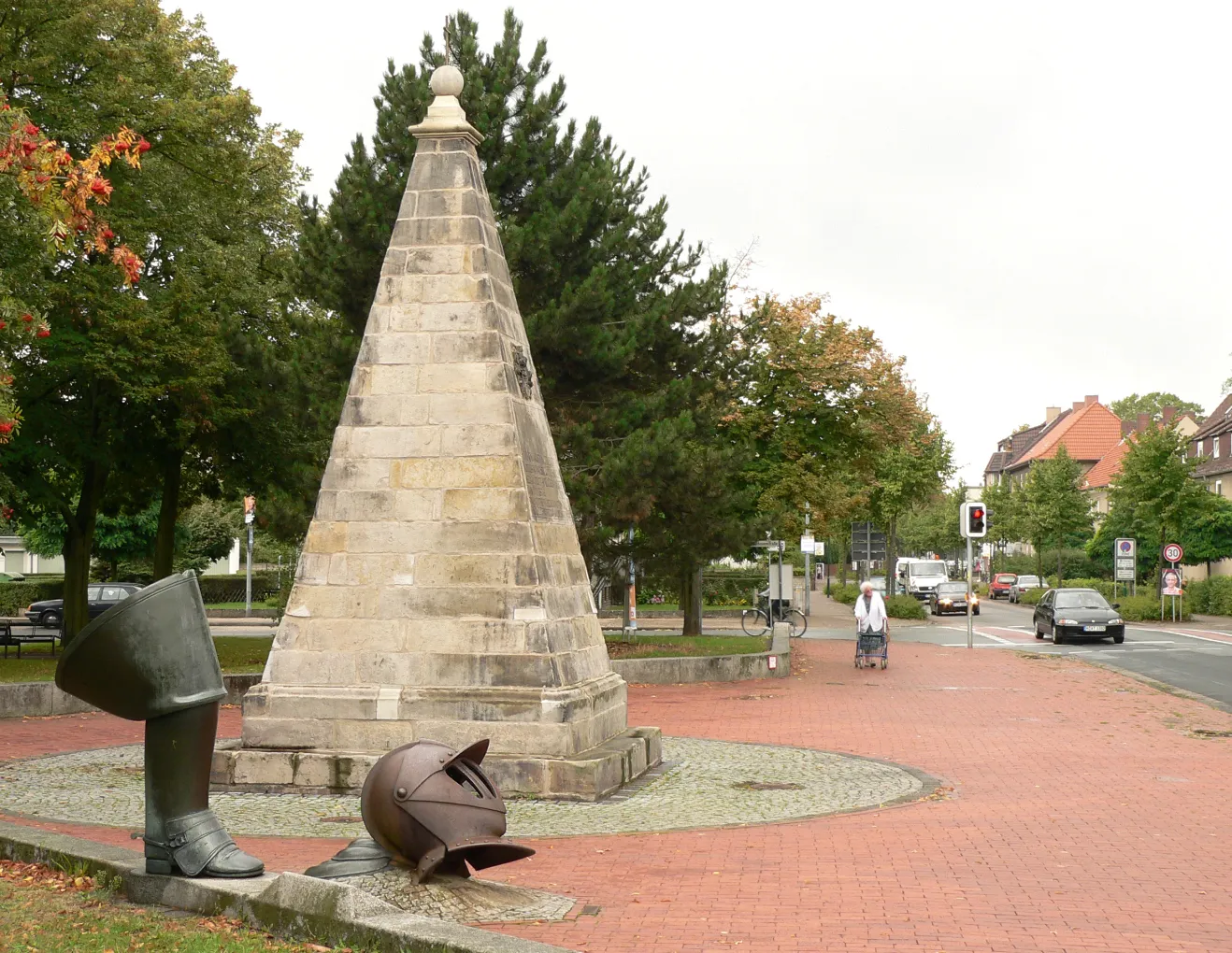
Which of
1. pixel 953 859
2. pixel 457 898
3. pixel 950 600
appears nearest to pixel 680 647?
pixel 953 859

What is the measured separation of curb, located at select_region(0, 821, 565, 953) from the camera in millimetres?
5398

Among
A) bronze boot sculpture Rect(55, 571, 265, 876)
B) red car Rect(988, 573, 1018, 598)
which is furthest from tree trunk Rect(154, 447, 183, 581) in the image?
red car Rect(988, 573, 1018, 598)

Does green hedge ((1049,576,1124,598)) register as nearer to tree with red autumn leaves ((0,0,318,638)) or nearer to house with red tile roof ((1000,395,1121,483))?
tree with red autumn leaves ((0,0,318,638))

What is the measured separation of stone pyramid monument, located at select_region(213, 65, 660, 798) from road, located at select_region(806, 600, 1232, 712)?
1129 cm

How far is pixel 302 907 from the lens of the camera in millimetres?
5891

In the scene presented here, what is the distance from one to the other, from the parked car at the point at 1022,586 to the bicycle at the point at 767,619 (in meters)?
33.3

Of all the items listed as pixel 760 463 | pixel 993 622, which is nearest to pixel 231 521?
pixel 993 622

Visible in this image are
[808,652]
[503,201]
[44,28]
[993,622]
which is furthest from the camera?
[993,622]

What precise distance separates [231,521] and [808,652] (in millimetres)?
41993

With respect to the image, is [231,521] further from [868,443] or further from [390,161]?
[390,161]

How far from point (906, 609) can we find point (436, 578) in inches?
1508

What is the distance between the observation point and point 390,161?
22406 millimetres

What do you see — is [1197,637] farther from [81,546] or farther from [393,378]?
[393,378]

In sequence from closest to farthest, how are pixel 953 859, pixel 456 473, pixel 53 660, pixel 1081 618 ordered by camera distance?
1. pixel 953 859
2. pixel 456 473
3. pixel 53 660
4. pixel 1081 618
